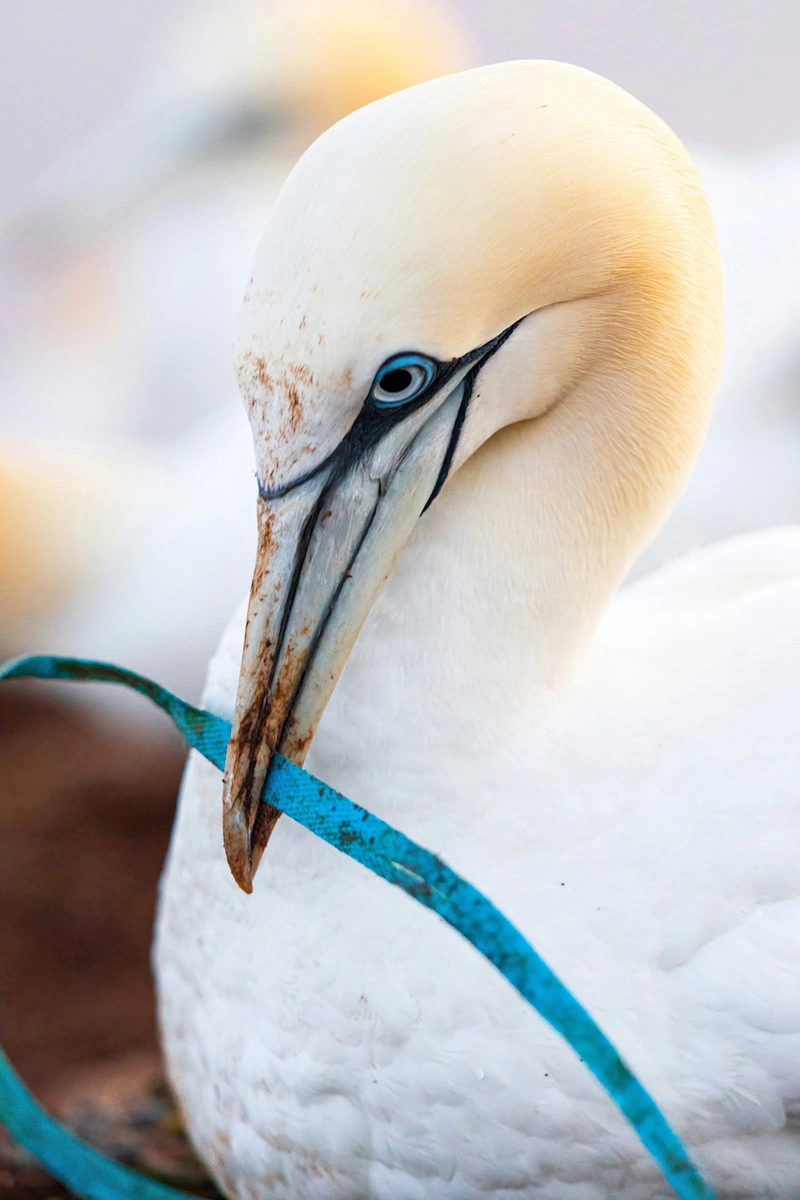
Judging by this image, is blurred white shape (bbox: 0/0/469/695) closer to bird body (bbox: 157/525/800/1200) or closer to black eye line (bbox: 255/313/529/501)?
bird body (bbox: 157/525/800/1200)

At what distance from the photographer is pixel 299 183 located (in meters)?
1.25

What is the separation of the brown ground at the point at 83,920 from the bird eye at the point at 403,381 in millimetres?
1464

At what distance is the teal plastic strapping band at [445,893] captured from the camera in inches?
48.6

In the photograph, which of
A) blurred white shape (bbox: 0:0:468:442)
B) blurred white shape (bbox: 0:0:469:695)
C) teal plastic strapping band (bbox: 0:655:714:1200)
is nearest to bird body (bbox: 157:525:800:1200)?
teal plastic strapping band (bbox: 0:655:714:1200)

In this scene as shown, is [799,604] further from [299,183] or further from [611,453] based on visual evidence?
[299,183]

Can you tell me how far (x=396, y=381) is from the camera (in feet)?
4.23

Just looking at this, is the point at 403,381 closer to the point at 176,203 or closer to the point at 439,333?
the point at 439,333

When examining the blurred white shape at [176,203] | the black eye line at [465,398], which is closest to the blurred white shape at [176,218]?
the blurred white shape at [176,203]

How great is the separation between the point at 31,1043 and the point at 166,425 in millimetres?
2199

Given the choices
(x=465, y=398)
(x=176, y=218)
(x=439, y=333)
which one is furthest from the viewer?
(x=176, y=218)

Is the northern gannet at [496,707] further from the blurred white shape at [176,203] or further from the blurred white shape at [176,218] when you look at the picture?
the blurred white shape at [176,203]

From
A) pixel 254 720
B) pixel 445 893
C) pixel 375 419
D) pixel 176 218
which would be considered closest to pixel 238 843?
pixel 254 720

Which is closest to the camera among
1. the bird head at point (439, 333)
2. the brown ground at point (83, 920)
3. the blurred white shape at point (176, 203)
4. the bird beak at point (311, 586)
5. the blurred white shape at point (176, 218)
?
the bird head at point (439, 333)

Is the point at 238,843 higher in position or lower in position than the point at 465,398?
lower
